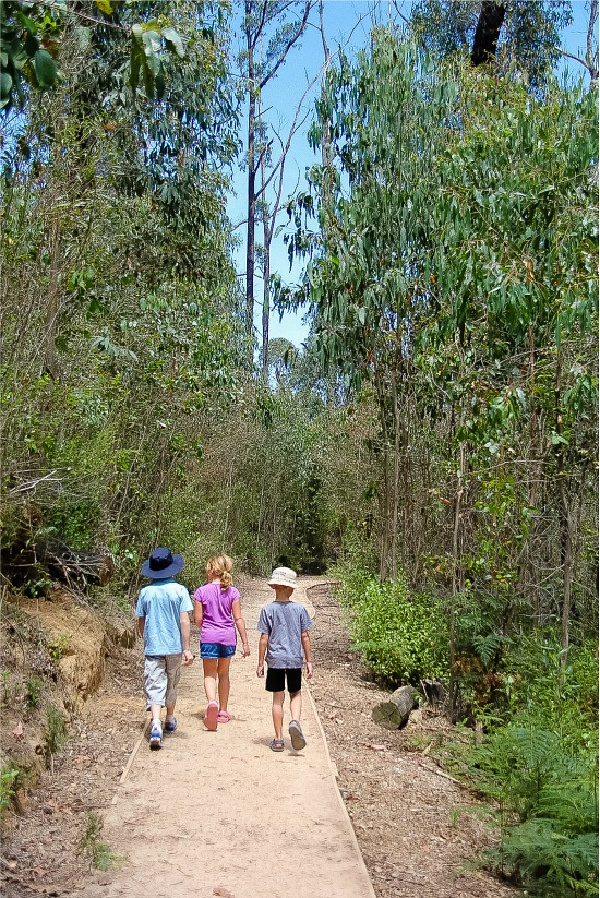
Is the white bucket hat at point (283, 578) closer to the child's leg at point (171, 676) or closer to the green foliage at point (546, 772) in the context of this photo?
the child's leg at point (171, 676)

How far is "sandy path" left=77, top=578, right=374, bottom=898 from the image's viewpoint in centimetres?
470

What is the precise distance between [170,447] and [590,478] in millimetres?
6254

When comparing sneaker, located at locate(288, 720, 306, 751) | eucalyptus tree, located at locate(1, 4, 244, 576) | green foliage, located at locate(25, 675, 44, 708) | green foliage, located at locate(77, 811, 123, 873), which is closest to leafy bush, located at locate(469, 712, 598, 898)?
sneaker, located at locate(288, 720, 306, 751)

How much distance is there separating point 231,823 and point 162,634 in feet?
6.84

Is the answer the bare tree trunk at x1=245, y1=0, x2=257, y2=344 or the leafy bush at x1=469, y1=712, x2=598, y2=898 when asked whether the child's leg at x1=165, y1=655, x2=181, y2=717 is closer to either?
the leafy bush at x1=469, y1=712, x2=598, y2=898

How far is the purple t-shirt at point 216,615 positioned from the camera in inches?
311

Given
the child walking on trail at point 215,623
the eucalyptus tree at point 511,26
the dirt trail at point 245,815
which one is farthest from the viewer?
the eucalyptus tree at point 511,26

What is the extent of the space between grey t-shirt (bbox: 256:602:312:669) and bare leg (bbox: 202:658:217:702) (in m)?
0.77

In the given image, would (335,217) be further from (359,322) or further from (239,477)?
(239,477)

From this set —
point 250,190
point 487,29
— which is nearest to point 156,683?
point 487,29

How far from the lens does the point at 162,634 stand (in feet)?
24.3

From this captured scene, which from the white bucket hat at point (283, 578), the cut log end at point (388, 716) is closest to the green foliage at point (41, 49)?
the white bucket hat at point (283, 578)

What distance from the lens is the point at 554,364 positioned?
8219mm

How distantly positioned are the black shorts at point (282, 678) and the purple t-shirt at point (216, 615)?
69 cm
